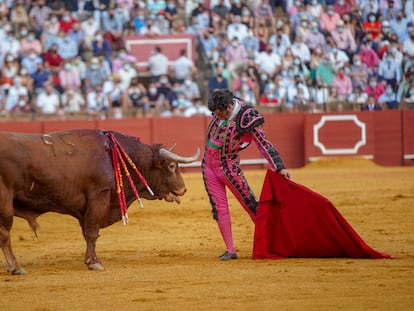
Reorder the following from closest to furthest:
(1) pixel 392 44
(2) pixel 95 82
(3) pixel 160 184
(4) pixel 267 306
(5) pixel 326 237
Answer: (4) pixel 267 306
(5) pixel 326 237
(3) pixel 160 184
(2) pixel 95 82
(1) pixel 392 44

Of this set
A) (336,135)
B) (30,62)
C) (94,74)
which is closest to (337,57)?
(336,135)

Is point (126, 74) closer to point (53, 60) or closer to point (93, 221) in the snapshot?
point (53, 60)

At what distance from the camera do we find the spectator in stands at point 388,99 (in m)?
19.0

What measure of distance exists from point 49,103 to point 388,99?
6.23 metres

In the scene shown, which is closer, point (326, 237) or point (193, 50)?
point (326, 237)

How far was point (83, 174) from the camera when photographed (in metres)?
8.32

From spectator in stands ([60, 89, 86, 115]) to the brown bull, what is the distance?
30.0ft

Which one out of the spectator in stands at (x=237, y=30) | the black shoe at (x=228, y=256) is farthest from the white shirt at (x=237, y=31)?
the black shoe at (x=228, y=256)

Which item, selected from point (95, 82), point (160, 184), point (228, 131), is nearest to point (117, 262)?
point (160, 184)

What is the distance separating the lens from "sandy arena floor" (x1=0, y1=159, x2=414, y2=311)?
6418mm

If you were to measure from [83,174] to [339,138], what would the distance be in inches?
438

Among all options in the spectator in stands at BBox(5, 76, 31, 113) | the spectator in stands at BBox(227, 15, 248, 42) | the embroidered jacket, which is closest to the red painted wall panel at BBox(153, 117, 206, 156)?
the spectator in stands at BBox(227, 15, 248, 42)

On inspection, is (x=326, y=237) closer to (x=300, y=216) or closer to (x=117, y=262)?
(x=300, y=216)

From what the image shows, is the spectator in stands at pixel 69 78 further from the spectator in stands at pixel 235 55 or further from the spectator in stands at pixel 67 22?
the spectator in stands at pixel 235 55
